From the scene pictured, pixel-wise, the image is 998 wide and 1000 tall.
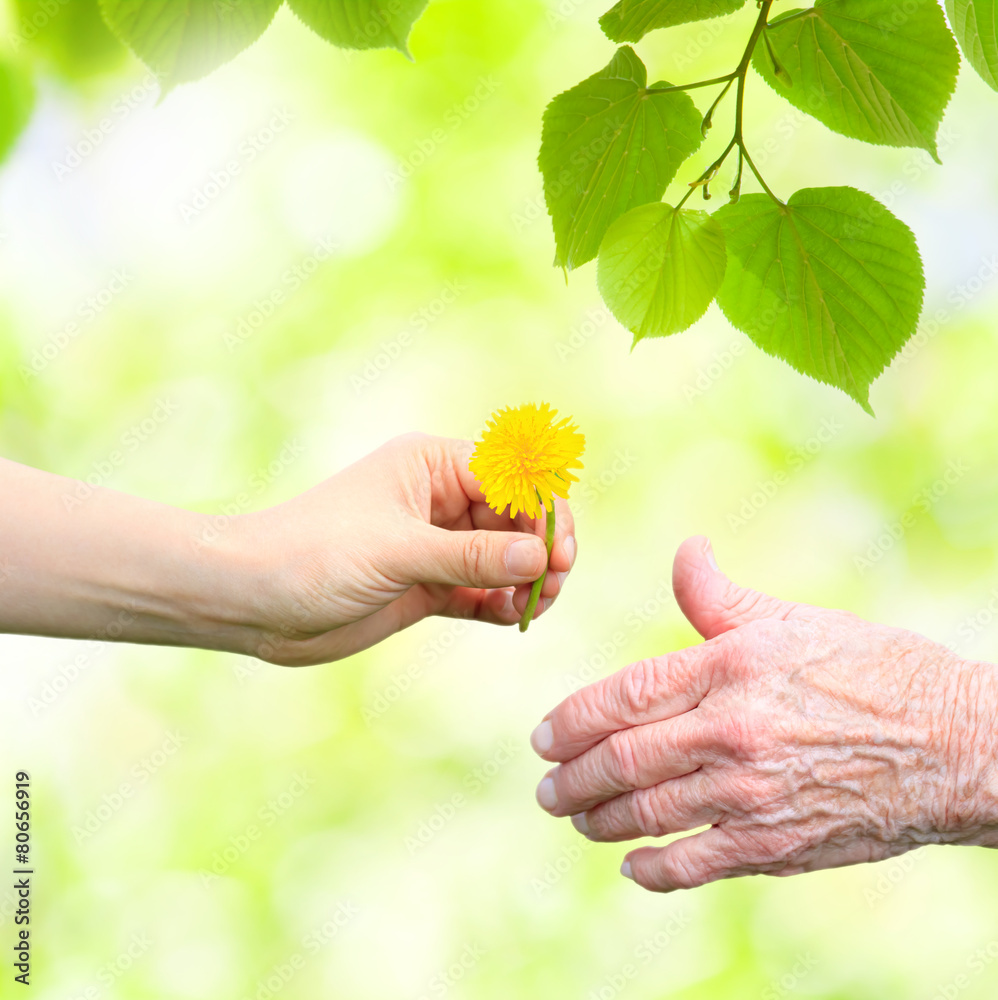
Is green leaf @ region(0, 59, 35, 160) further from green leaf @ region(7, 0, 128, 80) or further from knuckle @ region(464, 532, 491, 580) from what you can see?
knuckle @ region(464, 532, 491, 580)

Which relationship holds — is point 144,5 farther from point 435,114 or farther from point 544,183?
point 435,114

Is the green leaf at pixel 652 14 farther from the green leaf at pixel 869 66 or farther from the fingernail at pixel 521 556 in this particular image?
the fingernail at pixel 521 556

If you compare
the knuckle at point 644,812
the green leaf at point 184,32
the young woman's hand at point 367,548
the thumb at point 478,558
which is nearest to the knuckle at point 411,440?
the young woman's hand at point 367,548

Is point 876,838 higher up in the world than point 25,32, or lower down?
lower down

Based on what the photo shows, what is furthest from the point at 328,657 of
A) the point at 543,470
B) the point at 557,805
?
the point at 543,470

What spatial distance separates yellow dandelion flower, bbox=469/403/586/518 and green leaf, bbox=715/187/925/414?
0.66ft

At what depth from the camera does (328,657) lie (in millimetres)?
932

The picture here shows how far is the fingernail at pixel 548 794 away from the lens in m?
0.91

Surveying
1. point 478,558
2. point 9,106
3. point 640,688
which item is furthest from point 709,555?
point 9,106

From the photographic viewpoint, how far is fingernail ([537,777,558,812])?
910 mm

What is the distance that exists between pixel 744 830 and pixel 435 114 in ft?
3.83

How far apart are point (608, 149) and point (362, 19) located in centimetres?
20

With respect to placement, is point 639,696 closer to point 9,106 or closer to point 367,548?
point 367,548

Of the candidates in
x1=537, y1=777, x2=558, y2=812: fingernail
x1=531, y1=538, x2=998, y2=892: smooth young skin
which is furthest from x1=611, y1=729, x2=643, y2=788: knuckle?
x1=537, y1=777, x2=558, y2=812: fingernail
